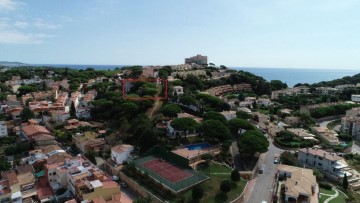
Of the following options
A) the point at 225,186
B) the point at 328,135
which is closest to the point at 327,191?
the point at 225,186

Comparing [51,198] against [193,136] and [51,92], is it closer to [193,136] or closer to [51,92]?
[193,136]

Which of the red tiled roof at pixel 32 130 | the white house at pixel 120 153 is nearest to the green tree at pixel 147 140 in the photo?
the white house at pixel 120 153

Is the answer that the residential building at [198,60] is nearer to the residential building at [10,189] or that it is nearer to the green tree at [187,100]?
the green tree at [187,100]

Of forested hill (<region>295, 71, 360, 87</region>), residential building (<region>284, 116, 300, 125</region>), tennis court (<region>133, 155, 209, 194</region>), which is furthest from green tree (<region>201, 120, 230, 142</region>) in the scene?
forested hill (<region>295, 71, 360, 87</region>)

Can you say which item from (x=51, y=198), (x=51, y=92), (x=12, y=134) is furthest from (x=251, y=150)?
(x=51, y=92)

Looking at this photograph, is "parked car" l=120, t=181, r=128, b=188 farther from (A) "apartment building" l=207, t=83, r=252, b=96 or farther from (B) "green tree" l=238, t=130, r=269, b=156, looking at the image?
(A) "apartment building" l=207, t=83, r=252, b=96

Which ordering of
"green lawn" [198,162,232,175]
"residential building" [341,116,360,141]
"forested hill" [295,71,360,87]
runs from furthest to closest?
"forested hill" [295,71,360,87] → "residential building" [341,116,360,141] → "green lawn" [198,162,232,175]
